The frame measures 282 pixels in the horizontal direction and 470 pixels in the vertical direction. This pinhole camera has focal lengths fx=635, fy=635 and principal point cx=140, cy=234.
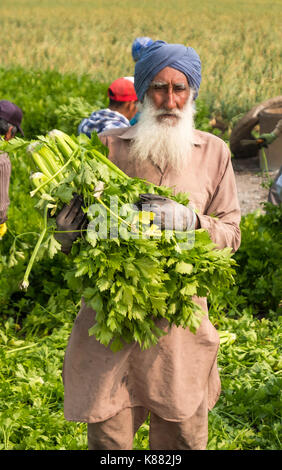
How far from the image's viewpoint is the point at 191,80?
8.89 feet

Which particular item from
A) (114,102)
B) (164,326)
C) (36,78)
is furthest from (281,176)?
(36,78)

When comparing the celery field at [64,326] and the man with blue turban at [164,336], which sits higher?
the man with blue turban at [164,336]

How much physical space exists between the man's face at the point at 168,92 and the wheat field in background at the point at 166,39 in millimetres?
11307

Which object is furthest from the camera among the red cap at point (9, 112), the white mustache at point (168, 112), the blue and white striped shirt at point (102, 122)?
the red cap at point (9, 112)

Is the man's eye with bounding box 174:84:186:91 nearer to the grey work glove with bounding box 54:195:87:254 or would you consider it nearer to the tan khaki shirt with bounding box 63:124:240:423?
the tan khaki shirt with bounding box 63:124:240:423

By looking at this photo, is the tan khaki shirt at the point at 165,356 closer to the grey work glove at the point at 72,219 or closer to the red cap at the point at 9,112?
the grey work glove at the point at 72,219

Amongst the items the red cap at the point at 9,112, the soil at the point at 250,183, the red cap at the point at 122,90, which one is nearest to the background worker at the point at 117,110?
the red cap at the point at 122,90

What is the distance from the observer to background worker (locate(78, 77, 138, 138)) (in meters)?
5.41

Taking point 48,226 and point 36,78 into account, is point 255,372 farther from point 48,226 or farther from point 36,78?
point 36,78

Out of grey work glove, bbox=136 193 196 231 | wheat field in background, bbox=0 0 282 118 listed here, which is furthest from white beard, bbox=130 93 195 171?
wheat field in background, bbox=0 0 282 118

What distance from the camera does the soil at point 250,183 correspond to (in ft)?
29.2

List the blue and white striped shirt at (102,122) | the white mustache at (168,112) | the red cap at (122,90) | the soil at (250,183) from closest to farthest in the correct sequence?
the white mustache at (168,112), the blue and white striped shirt at (102,122), the red cap at (122,90), the soil at (250,183)

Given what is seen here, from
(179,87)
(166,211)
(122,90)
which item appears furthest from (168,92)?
(122,90)
